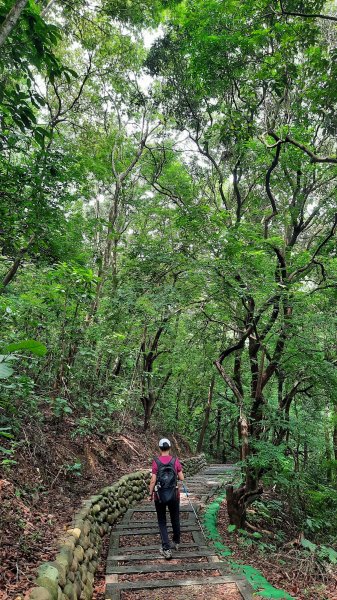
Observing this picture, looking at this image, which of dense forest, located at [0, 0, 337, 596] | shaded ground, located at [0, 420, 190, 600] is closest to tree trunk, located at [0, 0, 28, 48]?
dense forest, located at [0, 0, 337, 596]

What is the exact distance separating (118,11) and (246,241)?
583 centimetres

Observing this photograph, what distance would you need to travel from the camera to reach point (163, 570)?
462 centimetres

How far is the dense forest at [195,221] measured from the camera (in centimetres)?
509

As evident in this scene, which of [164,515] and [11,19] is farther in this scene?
[164,515]

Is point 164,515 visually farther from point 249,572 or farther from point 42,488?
point 42,488

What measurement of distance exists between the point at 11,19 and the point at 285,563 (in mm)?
7306

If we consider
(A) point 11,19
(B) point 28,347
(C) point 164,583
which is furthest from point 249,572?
(A) point 11,19

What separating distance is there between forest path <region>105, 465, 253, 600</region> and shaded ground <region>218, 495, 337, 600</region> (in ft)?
1.87

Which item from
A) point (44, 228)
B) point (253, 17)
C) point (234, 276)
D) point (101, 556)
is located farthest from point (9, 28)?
point (101, 556)

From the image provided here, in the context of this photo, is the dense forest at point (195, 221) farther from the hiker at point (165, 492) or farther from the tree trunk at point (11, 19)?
the hiker at point (165, 492)

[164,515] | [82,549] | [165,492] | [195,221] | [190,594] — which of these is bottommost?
[190,594]

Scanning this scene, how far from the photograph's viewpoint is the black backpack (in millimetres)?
Result: 5148

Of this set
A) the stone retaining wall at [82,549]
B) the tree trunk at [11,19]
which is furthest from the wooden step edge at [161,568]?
the tree trunk at [11,19]

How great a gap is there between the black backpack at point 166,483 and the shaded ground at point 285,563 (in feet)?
4.29
